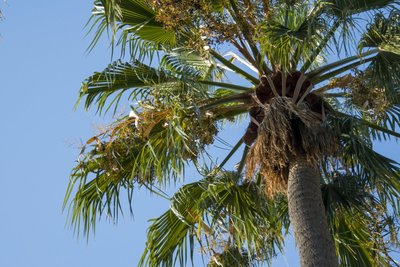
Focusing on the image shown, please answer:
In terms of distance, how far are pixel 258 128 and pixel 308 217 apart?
104 cm

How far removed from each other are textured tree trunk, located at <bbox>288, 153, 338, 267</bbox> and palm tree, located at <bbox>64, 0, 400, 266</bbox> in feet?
0.04

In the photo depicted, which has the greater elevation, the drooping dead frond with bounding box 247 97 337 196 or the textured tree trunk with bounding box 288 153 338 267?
the drooping dead frond with bounding box 247 97 337 196

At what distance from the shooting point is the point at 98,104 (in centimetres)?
963

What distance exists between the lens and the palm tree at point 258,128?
26.6 ft

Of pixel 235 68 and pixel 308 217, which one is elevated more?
pixel 235 68

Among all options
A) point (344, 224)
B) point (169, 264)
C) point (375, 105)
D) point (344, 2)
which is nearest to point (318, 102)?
point (375, 105)

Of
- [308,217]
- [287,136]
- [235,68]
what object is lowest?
[308,217]

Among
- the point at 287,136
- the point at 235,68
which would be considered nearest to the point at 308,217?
the point at 287,136

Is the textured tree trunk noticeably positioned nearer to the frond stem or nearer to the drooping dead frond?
the drooping dead frond

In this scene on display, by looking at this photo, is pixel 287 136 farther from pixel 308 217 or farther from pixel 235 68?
pixel 235 68

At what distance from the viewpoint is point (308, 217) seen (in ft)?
26.4

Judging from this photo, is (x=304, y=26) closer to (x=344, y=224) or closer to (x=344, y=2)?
(x=344, y=2)

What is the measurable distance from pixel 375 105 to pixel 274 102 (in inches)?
42.2

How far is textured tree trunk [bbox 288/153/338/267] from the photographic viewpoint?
7805 millimetres
